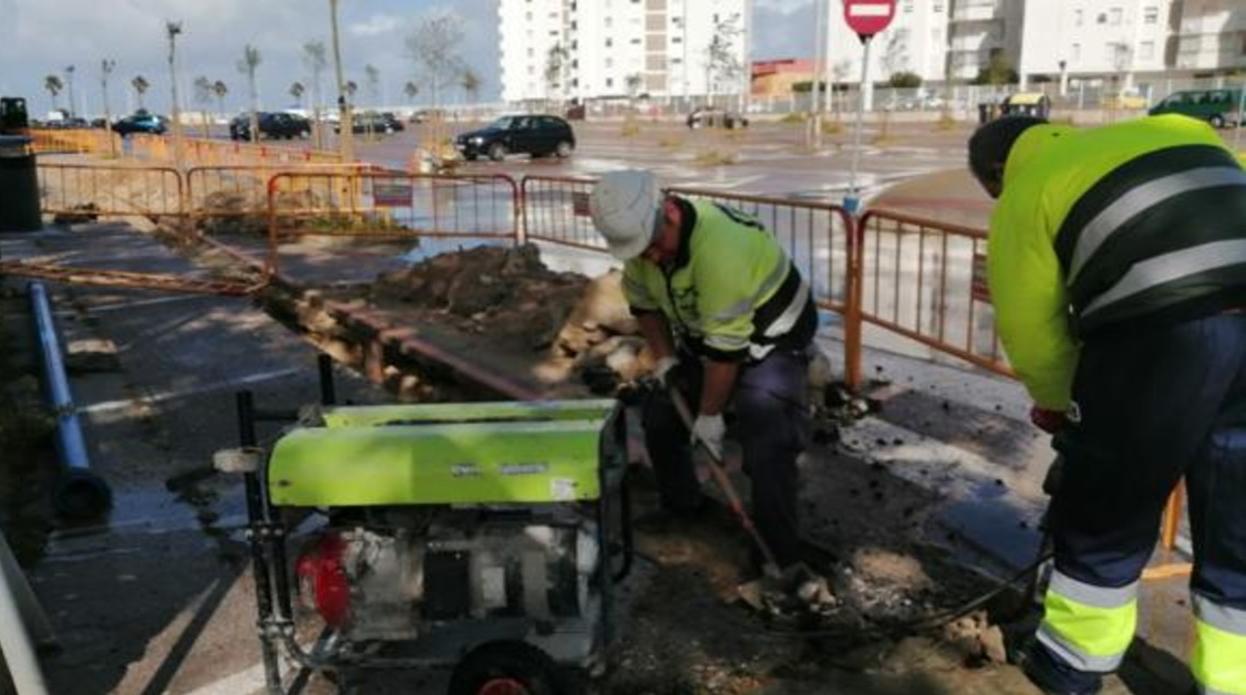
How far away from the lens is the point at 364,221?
14586 mm

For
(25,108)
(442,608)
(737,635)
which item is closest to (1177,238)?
(737,635)

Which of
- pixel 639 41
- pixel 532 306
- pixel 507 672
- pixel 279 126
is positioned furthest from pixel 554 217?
pixel 639 41

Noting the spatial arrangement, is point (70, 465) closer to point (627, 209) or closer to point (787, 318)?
point (627, 209)

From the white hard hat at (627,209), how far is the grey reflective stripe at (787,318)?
1.77ft

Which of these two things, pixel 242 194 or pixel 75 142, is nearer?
pixel 242 194

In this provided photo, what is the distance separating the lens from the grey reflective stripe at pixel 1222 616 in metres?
2.63

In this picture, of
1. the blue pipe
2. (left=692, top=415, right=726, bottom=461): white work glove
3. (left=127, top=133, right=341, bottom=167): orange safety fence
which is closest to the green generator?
(left=692, top=415, right=726, bottom=461): white work glove

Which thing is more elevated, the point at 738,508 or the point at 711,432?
the point at 711,432

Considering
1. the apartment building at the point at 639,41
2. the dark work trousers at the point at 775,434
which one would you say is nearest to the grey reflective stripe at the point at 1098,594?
the dark work trousers at the point at 775,434

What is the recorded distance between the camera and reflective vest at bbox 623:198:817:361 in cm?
351

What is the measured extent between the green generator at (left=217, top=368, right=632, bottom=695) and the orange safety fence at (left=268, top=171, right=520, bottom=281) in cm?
800

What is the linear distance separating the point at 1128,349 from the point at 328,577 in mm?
2154

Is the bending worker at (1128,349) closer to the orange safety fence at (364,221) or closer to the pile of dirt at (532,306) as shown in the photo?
the pile of dirt at (532,306)

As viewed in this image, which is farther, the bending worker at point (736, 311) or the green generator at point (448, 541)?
the bending worker at point (736, 311)
